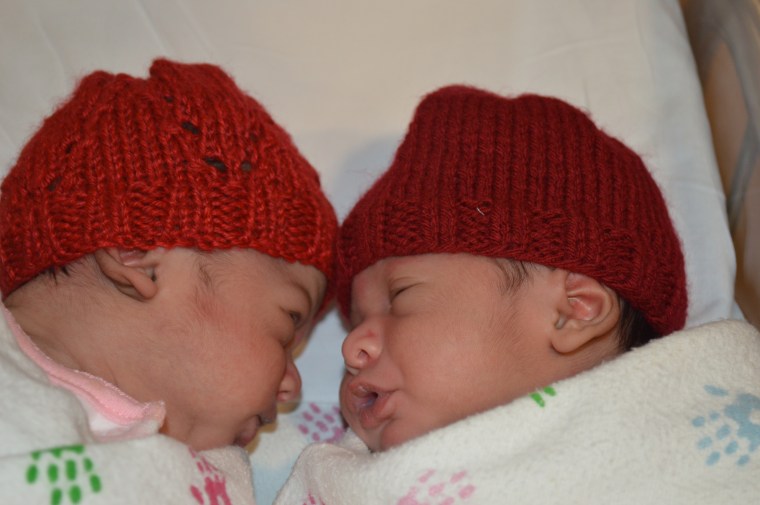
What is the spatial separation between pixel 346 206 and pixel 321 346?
290 millimetres

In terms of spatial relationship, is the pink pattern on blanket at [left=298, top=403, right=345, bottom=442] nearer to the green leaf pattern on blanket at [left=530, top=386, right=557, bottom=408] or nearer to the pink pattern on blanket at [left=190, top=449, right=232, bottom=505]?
the pink pattern on blanket at [left=190, top=449, right=232, bottom=505]

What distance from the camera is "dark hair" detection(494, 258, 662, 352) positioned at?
1343 millimetres

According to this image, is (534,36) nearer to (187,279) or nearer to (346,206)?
(346,206)

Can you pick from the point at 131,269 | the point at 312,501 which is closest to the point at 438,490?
the point at 312,501

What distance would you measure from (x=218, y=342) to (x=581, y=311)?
560 millimetres

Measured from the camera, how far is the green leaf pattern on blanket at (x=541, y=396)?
124 centimetres

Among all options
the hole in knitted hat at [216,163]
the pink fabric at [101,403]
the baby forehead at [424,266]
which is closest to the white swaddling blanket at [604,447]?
the baby forehead at [424,266]

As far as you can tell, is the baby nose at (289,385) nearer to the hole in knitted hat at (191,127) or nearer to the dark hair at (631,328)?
the hole in knitted hat at (191,127)

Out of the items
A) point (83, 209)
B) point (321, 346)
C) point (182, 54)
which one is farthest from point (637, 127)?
point (83, 209)

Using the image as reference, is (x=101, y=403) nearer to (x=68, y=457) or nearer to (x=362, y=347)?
(x=68, y=457)

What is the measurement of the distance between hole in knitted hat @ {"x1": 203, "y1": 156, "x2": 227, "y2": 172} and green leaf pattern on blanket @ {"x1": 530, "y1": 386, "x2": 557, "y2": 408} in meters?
0.58

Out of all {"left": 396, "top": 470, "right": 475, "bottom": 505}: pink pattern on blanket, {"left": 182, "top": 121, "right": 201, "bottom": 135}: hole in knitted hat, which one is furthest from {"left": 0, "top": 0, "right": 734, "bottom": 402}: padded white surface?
{"left": 396, "top": 470, "right": 475, "bottom": 505}: pink pattern on blanket

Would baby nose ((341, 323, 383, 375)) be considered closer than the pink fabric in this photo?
No

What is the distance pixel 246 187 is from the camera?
1359mm
